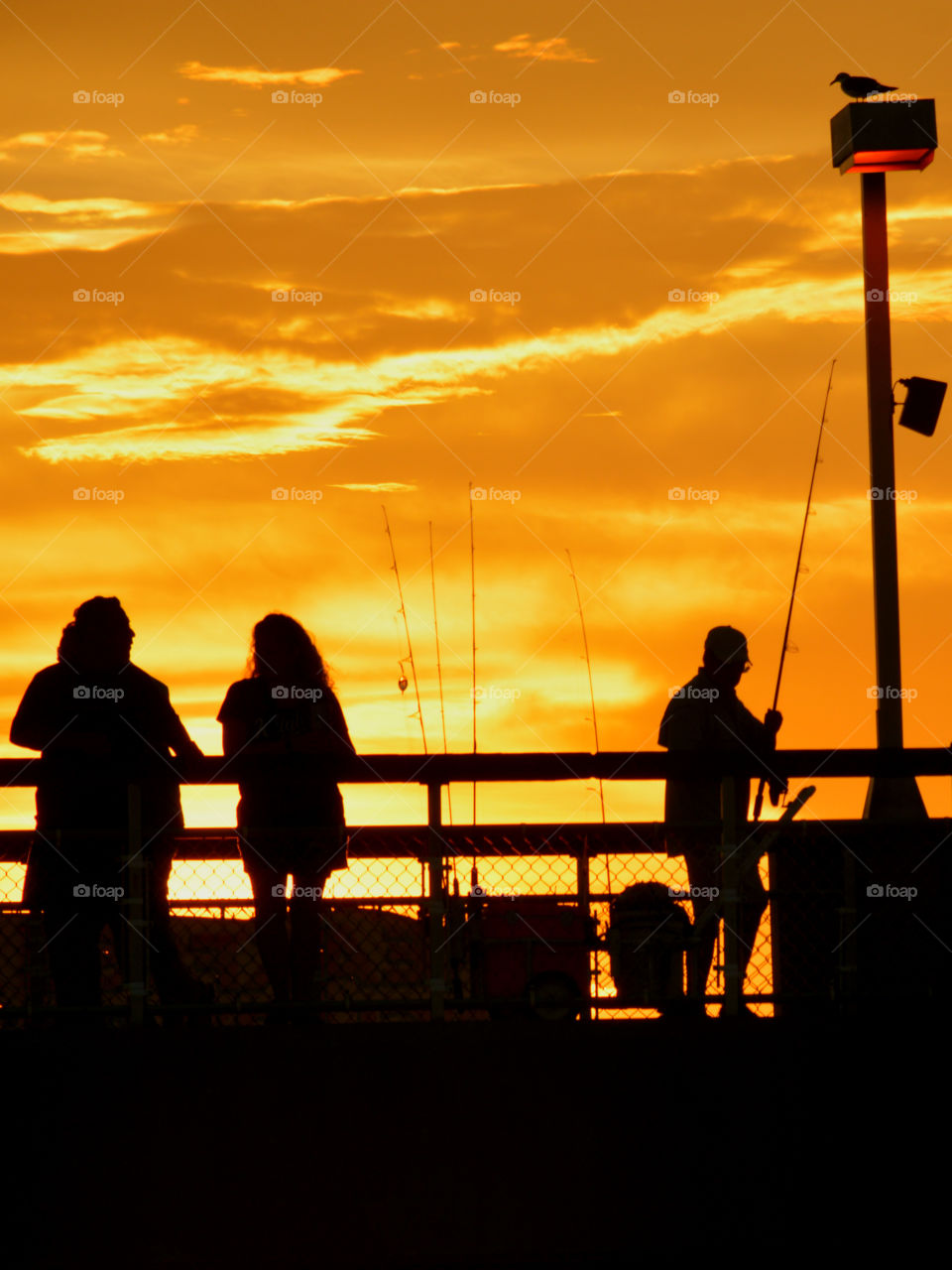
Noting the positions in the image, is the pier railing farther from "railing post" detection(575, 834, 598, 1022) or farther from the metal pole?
the metal pole

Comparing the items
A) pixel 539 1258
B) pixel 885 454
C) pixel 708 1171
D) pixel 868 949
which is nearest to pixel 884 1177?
pixel 708 1171

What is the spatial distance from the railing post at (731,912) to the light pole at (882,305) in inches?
145

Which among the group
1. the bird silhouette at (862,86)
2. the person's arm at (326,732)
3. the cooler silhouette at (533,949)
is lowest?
the cooler silhouette at (533,949)

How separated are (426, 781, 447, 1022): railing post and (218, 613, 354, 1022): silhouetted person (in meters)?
0.33

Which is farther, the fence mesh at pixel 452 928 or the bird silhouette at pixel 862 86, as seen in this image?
the bird silhouette at pixel 862 86

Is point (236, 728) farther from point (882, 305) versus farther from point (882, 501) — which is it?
point (882, 305)

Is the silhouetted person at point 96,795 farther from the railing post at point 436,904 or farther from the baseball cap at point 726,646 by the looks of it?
the baseball cap at point 726,646

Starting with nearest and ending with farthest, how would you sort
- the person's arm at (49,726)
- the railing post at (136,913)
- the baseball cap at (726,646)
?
the railing post at (136,913)
the person's arm at (49,726)
the baseball cap at (726,646)

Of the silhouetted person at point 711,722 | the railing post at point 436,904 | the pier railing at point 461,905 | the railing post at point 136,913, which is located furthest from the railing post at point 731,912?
the railing post at point 136,913

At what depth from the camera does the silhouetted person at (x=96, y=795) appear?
6406 millimetres

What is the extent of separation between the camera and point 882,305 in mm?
10141

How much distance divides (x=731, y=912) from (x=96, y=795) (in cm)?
218

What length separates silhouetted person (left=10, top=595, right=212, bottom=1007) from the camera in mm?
6406

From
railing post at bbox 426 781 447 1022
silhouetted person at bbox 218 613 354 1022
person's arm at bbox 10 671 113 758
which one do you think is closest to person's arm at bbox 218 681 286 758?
silhouetted person at bbox 218 613 354 1022
